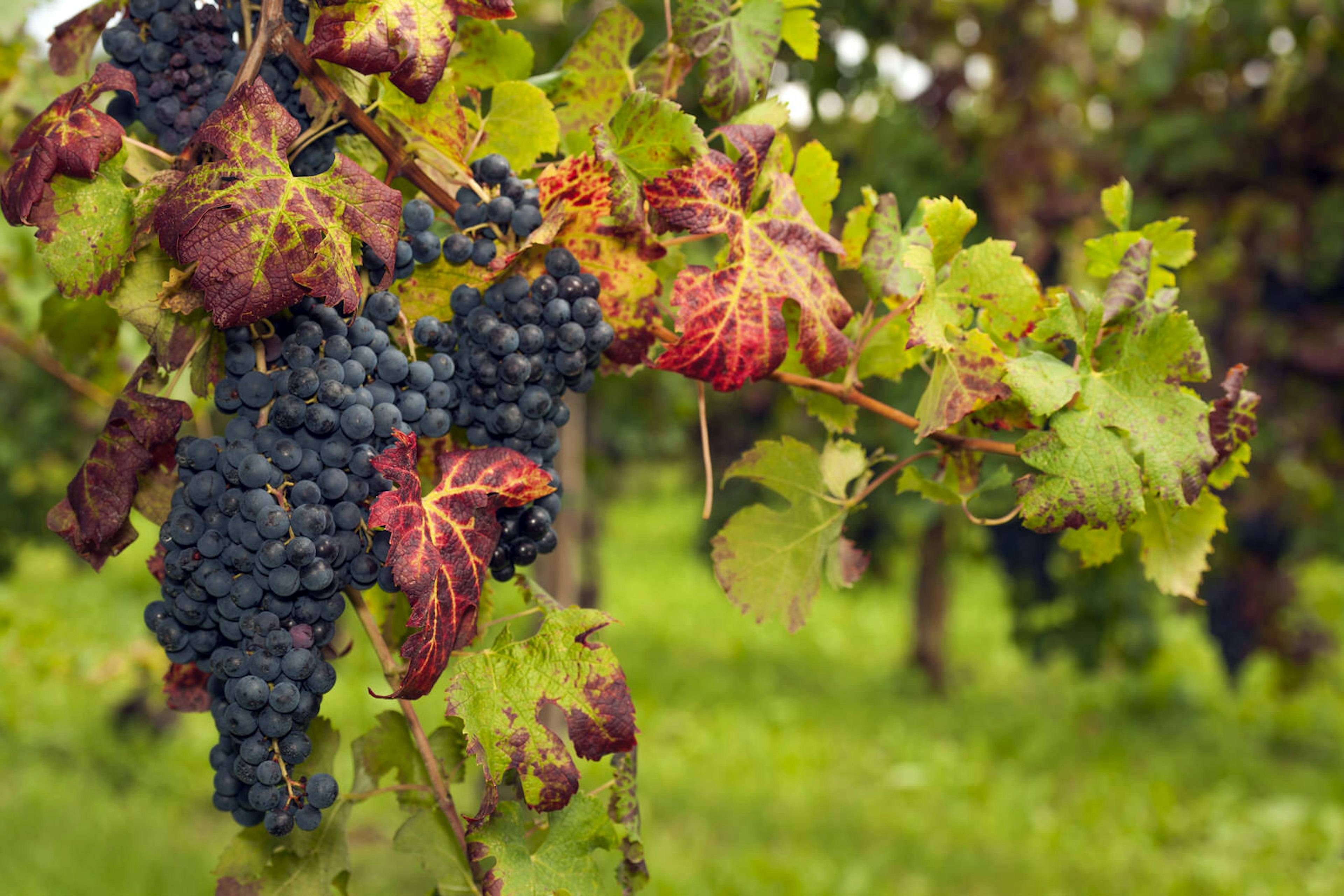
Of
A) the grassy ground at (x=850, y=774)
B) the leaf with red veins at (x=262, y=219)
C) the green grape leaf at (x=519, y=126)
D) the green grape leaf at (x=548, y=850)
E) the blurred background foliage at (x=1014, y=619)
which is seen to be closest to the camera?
the leaf with red veins at (x=262, y=219)

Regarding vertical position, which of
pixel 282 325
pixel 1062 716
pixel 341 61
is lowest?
pixel 1062 716

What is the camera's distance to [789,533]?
1.17 metres

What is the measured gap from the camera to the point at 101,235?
0.87 meters

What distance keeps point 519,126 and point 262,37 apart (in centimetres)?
26

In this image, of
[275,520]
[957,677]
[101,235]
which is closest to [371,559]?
[275,520]

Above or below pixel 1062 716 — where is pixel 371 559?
above

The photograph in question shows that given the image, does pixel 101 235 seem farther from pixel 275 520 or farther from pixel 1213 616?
pixel 1213 616

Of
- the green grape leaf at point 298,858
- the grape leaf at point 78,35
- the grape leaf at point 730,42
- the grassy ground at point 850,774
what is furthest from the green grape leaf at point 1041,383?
the grassy ground at point 850,774

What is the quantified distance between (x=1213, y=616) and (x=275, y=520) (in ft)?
21.7

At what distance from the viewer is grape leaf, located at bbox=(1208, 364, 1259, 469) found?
1.02 meters

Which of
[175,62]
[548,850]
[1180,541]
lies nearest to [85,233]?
[175,62]

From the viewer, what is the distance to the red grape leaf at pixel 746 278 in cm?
94

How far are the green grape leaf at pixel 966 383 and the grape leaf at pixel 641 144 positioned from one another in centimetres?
32

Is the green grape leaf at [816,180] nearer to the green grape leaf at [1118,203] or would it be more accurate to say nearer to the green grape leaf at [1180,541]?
the green grape leaf at [1118,203]
